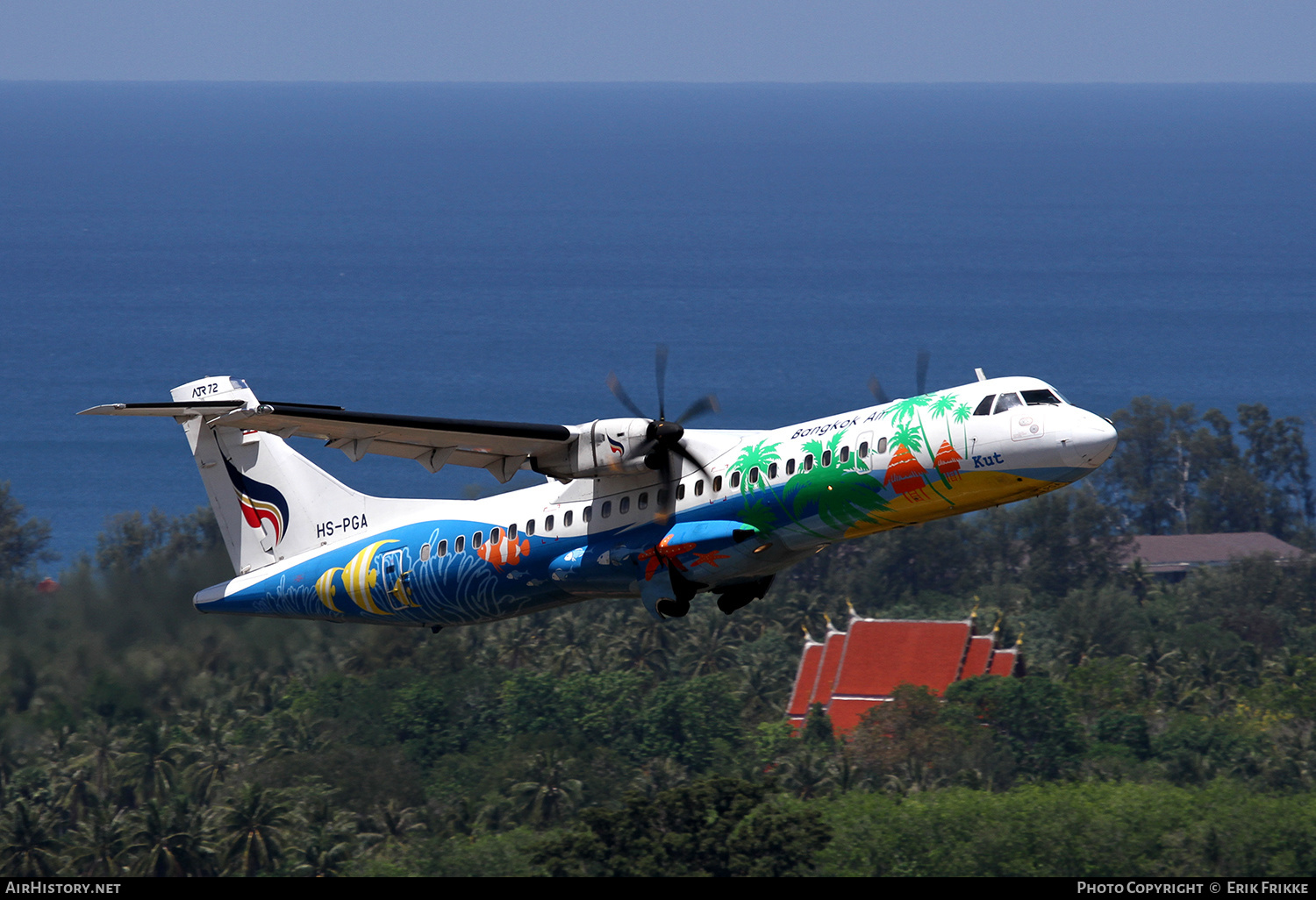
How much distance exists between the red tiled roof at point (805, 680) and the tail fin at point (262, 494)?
5450 centimetres

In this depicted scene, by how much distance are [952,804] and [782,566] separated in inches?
1697

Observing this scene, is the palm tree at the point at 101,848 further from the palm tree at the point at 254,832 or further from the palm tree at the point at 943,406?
the palm tree at the point at 943,406

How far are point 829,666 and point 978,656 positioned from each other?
7.63 metres

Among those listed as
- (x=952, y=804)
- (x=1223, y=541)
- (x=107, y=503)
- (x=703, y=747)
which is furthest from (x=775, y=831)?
(x=107, y=503)

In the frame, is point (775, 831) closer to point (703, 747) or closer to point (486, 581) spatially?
point (703, 747)

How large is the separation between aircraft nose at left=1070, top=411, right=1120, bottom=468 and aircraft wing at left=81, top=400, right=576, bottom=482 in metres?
8.22

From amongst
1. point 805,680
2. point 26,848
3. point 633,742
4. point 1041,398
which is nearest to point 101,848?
point 26,848

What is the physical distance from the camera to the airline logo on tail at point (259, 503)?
36.5 meters

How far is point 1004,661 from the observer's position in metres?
91.1

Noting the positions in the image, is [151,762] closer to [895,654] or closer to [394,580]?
[895,654]

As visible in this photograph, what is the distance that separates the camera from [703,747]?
→ 85.6 metres

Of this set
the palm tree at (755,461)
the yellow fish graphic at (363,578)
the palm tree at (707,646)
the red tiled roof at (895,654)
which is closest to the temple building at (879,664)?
the red tiled roof at (895,654)
